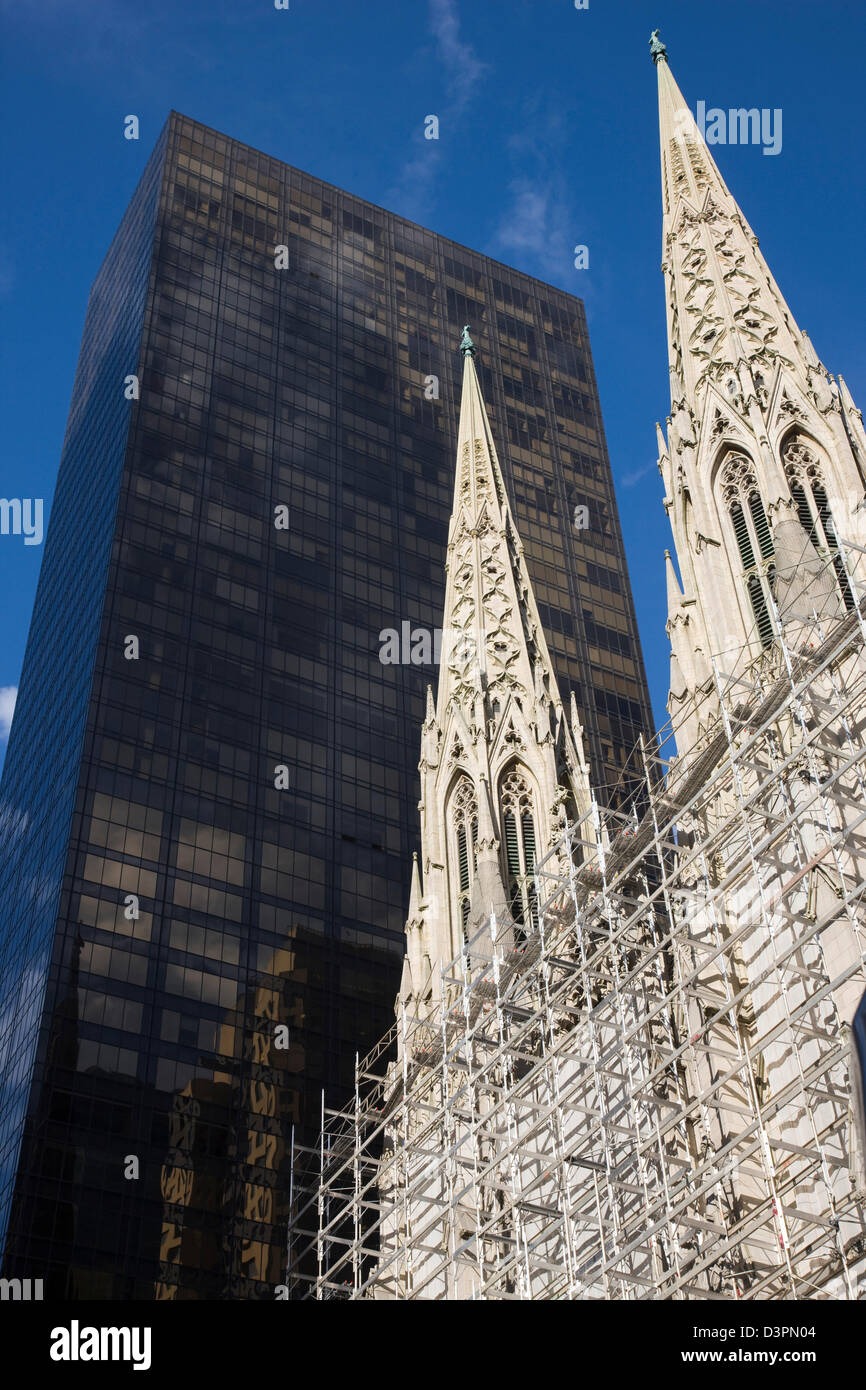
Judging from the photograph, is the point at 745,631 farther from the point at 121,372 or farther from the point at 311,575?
the point at 121,372

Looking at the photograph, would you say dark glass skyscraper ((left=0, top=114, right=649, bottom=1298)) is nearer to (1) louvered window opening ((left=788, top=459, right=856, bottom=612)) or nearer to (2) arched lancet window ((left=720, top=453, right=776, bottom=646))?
(2) arched lancet window ((left=720, top=453, right=776, bottom=646))

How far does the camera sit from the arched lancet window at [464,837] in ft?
149

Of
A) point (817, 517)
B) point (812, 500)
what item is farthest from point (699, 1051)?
point (812, 500)

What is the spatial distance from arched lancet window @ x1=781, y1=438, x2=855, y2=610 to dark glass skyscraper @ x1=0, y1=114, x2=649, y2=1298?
2712 cm

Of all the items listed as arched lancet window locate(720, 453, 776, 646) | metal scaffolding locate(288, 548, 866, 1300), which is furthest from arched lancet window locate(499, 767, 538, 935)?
arched lancet window locate(720, 453, 776, 646)

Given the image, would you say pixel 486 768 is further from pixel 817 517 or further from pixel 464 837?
pixel 817 517

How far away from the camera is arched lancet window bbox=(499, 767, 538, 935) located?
Result: 144 ft

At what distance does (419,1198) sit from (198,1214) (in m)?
16.7

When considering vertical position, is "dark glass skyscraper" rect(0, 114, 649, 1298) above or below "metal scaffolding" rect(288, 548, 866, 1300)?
above

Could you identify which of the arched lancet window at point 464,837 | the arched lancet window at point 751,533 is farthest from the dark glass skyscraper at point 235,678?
the arched lancet window at point 751,533

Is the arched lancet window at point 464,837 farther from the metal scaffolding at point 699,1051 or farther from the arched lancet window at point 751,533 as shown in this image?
the arched lancet window at point 751,533

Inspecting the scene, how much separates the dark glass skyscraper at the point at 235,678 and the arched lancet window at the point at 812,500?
2712 cm

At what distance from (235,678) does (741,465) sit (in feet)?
96.6

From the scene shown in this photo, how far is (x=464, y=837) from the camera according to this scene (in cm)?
4722
